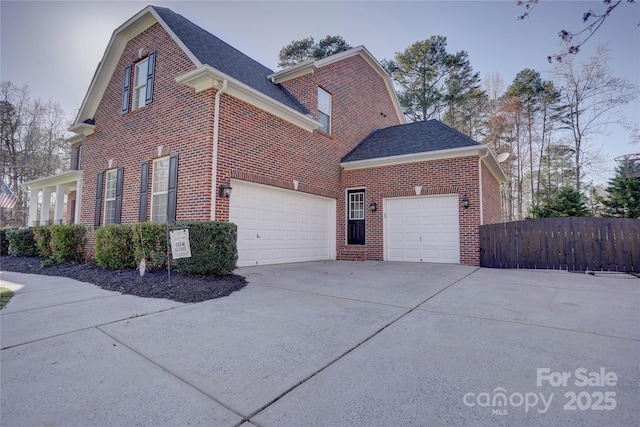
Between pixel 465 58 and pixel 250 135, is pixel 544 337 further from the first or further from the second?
pixel 465 58

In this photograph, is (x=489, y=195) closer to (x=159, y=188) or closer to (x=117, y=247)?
(x=159, y=188)

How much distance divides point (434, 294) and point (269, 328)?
9.57 ft

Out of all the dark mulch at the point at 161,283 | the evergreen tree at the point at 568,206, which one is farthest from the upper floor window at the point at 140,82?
the evergreen tree at the point at 568,206

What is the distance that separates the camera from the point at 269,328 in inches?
129

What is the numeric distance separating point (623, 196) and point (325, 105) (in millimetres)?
14799

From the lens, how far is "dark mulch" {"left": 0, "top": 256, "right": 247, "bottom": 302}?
4656mm

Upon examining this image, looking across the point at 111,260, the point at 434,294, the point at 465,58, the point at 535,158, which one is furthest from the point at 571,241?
the point at 465,58

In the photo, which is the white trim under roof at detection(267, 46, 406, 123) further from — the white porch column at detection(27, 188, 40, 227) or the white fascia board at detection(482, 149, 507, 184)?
the white porch column at detection(27, 188, 40, 227)

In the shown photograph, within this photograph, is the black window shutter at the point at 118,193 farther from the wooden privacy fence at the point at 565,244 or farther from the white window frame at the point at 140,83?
the wooden privacy fence at the point at 565,244

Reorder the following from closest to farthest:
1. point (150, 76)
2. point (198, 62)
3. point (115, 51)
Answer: point (198, 62) → point (150, 76) → point (115, 51)

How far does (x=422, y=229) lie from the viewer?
963cm

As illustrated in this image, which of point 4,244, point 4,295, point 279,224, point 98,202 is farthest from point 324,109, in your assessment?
Answer: point 4,244

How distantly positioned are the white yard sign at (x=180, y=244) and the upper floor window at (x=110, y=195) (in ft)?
17.1

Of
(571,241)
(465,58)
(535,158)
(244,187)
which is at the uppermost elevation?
(465,58)
